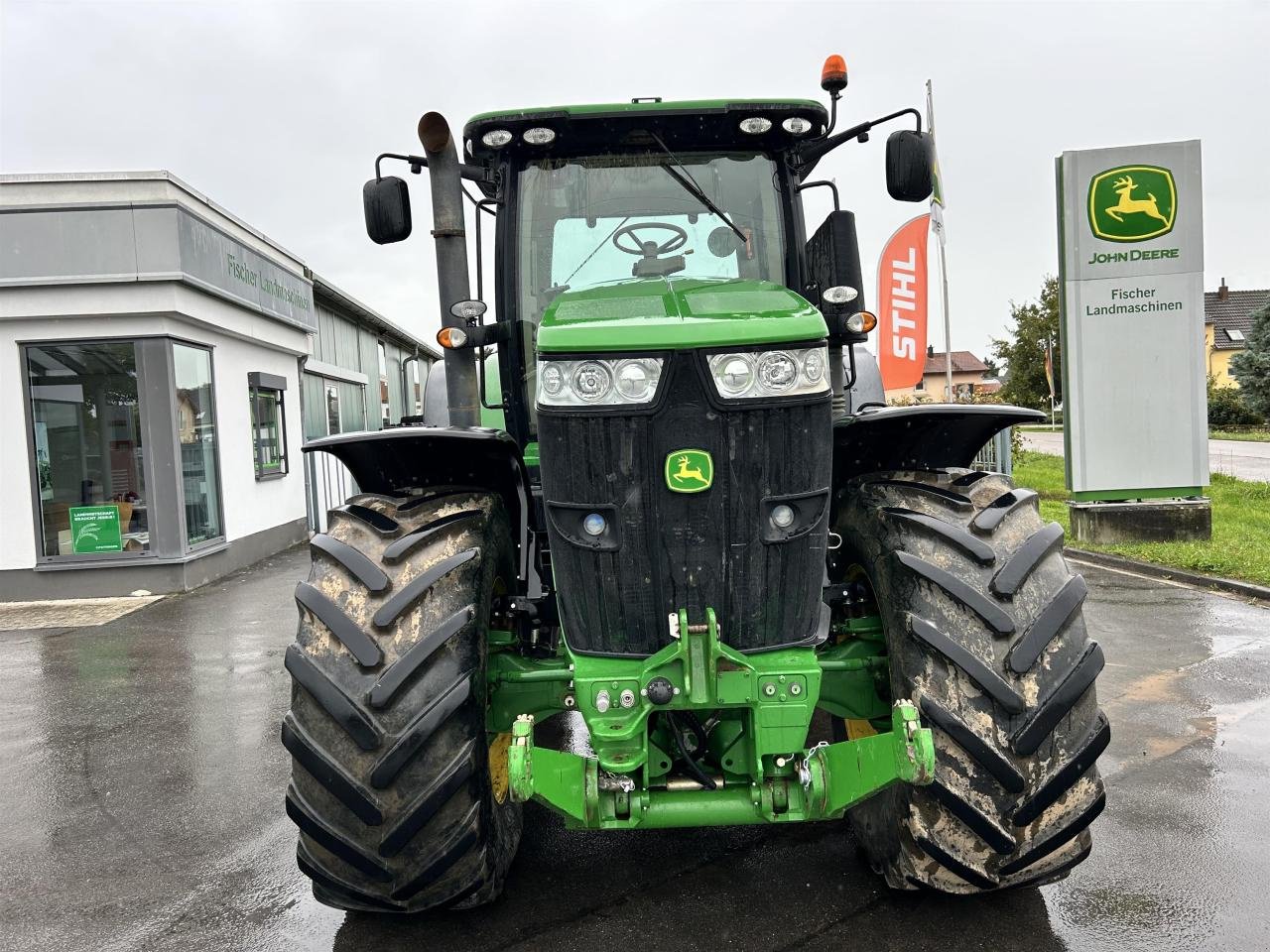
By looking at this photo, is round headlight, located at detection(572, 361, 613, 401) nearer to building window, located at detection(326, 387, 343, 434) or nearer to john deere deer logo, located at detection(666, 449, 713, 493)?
john deere deer logo, located at detection(666, 449, 713, 493)

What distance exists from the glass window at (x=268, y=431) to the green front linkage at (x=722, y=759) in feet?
36.1

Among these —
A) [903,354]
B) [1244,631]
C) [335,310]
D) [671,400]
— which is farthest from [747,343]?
[335,310]

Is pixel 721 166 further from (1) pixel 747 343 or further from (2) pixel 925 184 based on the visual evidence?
(1) pixel 747 343

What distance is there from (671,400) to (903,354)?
12247 mm

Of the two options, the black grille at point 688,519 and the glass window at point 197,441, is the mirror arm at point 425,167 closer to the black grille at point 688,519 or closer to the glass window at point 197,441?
the black grille at point 688,519

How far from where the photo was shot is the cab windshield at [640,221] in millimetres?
3387

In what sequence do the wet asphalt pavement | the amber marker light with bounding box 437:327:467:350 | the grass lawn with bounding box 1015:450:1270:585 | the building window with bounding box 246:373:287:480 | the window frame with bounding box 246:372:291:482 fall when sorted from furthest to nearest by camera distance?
the building window with bounding box 246:373:287:480 < the window frame with bounding box 246:372:291:482 < the grass lawn with bounding box 1015:450:1270:585 < the amber marker light with bounding box 437:327:467:350 < the wet asphalt pavement

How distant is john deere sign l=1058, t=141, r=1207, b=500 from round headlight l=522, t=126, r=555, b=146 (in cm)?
857

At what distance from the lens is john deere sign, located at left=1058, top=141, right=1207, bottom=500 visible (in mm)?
9898

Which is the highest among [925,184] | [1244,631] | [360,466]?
[925,184]

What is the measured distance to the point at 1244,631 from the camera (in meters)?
6.56

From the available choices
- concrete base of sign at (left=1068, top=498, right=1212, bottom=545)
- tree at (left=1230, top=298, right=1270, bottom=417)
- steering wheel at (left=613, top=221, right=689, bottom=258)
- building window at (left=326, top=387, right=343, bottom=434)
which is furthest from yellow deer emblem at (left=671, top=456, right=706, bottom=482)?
tree at (left=1230, top=298, right=1270, bottom=417)

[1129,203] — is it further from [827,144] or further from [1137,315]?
[827,144]

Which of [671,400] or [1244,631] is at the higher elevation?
[671,400]
